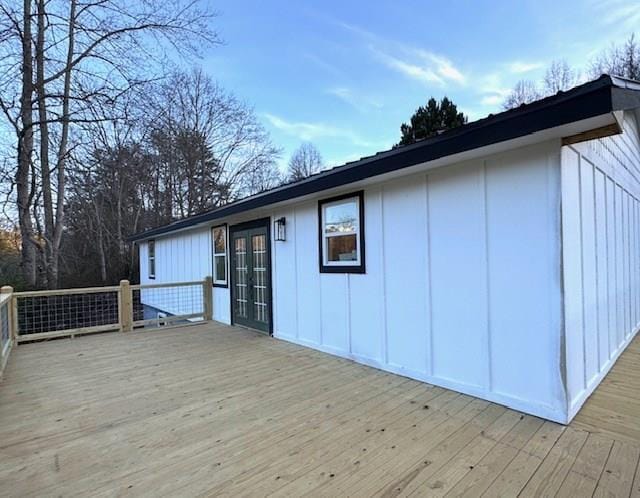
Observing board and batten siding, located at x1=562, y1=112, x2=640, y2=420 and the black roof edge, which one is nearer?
the black roof edge

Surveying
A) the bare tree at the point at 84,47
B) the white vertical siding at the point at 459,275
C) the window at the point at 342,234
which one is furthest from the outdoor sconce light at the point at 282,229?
the bare tree at the point at 84,47

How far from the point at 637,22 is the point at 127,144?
56.7 feet

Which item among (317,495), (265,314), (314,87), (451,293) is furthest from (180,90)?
(317,495)

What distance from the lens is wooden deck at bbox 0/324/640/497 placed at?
1962 mm

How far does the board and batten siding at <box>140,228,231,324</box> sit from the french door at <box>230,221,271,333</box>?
488 millimetres

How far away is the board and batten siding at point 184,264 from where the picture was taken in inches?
301

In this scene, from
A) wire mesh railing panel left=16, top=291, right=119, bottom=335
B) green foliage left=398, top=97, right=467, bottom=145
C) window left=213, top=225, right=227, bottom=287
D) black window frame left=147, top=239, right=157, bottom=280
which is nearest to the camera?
window left=213, top=225, right=227, bottom=287

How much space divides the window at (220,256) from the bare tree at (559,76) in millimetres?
14982

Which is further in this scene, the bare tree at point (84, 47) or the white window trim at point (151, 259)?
the white window trim at point (151, 259)

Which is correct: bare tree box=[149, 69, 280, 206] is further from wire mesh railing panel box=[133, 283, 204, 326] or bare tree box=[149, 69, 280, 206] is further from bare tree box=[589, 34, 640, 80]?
bare tree box=[589, 34, 640, 80]

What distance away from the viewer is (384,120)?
16.4 meters

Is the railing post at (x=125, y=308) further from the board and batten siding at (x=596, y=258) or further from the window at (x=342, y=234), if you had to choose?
the board and batten siding at (x=596, y=258)

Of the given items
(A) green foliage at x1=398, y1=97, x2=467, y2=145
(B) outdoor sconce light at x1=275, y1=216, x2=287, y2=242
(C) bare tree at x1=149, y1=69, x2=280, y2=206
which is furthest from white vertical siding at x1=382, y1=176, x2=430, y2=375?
(C) bare tree at x1=149, y1=69, x2=280, y2=206

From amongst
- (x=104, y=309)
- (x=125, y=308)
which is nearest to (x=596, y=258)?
(x=125, y=308)
